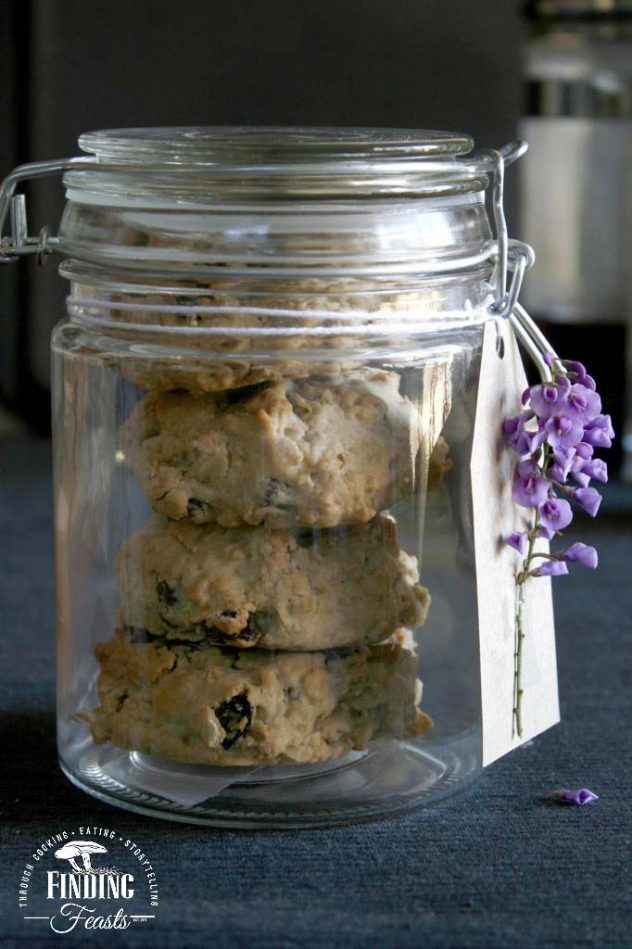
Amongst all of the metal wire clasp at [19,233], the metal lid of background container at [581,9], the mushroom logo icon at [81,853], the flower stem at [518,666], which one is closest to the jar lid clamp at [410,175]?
the metal wire clasp at [19,233]

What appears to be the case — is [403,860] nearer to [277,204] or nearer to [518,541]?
[518,541]

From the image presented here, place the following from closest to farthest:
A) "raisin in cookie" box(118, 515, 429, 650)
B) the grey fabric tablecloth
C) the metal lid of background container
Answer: the grey fabric tablecloth
"raisin in cookie" box(118, 515, 429, 650)
the metal lid of background container

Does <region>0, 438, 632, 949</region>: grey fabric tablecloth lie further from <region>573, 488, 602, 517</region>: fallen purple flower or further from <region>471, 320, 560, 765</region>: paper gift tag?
<region>573, 488, 602, 517</region>: fallen purple flower

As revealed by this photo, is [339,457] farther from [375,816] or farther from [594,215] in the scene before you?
[594,215]

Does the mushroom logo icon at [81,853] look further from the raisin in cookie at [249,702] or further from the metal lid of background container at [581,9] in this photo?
the metal lid of background container at [581,9]

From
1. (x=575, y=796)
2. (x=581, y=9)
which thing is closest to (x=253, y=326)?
(x=575, y=796)

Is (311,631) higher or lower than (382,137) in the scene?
lower

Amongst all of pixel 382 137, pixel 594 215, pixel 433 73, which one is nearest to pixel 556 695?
pixel 382 137

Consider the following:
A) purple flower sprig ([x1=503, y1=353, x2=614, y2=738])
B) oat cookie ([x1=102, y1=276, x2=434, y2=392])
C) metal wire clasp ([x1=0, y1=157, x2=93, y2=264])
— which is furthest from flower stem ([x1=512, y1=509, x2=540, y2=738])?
metal wire clasp ([x1=0, y1=157, x2=93, y2=264])
